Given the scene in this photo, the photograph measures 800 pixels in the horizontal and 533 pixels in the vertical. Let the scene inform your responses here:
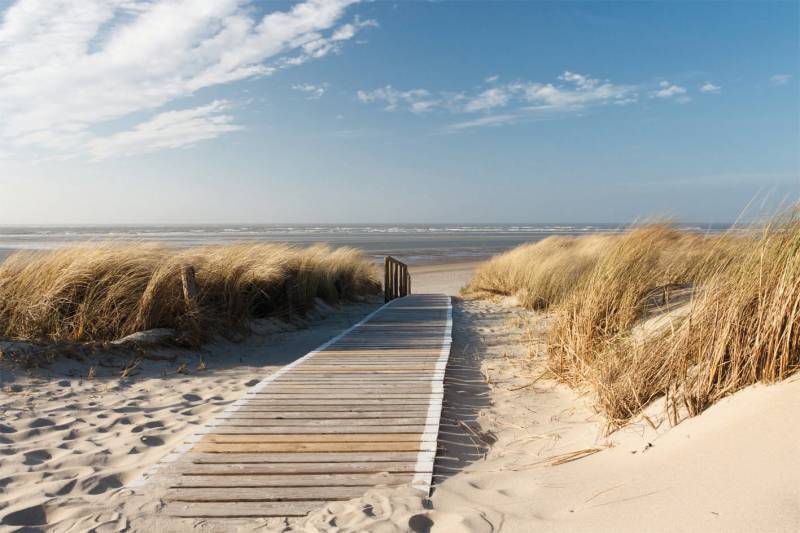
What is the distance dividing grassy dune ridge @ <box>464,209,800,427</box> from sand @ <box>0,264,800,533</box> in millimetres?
163

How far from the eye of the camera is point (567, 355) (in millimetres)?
4840

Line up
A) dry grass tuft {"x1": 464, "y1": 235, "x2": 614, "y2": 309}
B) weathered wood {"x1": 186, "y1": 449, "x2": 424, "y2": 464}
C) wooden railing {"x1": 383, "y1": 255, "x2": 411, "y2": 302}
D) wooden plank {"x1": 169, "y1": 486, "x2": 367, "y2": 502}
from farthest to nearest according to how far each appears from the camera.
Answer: wooden railing {"x1": 383, "y1": 255, "x2": 411, "y2": 302}
dry grass tuft {"x1": 464, "y1": 235, "x2": 614, "y2": 309}
weathered wood {"x1": 186, "y1": 449, "x2": 424, "y2": 464}
wooden plank {"x1": 169, "y1": 486, "x2": 367, "y2": 502}

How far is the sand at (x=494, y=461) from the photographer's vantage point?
6.58ft

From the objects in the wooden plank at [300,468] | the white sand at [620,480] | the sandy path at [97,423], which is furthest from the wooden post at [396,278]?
the wooden plank at [300,468]

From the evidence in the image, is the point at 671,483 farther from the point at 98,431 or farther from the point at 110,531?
the point at 98,431

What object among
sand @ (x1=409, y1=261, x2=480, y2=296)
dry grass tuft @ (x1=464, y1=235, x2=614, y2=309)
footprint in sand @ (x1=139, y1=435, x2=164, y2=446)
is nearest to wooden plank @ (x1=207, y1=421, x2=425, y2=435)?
footprint in sand @ (x1=139, y1=435, x2=164, y2=446)

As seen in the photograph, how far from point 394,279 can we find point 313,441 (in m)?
10.2

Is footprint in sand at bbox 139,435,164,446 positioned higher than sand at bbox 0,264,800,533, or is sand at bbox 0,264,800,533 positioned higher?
sand at bbox 0,264,800,533

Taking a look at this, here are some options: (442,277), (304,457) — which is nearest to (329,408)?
(304,457)

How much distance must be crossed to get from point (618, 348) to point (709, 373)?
1293 millimetres

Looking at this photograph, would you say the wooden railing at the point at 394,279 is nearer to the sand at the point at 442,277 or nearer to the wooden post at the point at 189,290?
the sand at the point at 442,277

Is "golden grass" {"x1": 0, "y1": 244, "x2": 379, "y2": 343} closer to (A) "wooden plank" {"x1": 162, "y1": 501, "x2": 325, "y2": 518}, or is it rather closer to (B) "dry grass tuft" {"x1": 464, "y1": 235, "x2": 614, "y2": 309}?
(A) "wooden plank" {"x1": 162, "y1": 501, "x2": 325, "y2": 518}

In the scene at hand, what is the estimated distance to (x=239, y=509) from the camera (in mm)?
2537

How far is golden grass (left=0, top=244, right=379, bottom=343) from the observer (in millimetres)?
5676
